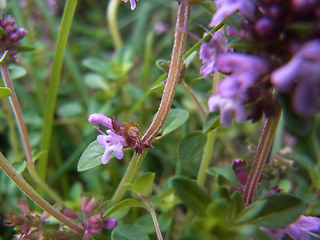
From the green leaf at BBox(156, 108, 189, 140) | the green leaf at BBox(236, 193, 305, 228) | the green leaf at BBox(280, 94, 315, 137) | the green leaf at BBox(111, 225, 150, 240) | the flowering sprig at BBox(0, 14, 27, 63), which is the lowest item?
the green leaf at BBox(111, 225, 150, 240)

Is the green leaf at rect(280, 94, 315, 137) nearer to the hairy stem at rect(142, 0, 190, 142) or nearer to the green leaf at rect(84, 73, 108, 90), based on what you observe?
the hairy stem at rect(142, 0, 190, 142)

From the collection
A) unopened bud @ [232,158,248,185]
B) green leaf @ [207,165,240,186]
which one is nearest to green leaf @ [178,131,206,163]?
green leaf @ [207,165,240,186]

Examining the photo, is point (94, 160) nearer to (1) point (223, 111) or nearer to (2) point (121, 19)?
(1) point (223, 111)

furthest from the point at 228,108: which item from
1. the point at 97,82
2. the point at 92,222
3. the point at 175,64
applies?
the point at 97,82

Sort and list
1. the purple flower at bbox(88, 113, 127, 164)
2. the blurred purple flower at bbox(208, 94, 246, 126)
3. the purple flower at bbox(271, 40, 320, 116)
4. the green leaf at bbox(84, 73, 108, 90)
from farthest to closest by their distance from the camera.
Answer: the green leaf at bbox(84, 73, 108, 90) → the purple flower at bbox(88, 113, 127, 164) → the blurred purple flower at bbox(208, 94, 246, 126) → the purple flower at bbox(271, 40, 320, 116)

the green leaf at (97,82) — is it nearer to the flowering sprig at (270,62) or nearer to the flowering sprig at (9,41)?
the flowering sprig at (9,41)

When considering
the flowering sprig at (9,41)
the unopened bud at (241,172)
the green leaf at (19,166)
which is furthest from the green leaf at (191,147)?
the flowering sprig at (9,41)
